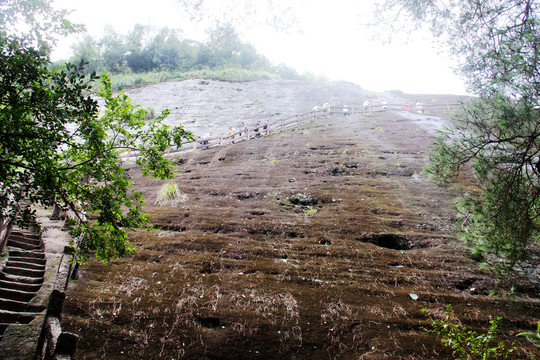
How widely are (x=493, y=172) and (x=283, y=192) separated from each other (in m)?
6.01

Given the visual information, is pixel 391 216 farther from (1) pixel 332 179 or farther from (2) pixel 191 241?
(2) pixel 191 241

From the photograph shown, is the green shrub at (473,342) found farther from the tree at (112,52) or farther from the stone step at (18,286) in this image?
the tree at (112,52)

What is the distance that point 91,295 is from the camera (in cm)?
537

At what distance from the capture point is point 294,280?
19.1 ft

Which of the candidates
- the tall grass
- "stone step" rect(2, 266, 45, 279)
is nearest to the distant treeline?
the tall grass

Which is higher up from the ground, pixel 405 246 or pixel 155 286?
pixel 405 246

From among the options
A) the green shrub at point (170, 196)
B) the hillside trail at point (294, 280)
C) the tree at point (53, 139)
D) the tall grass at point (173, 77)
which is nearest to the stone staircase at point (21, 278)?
the hillside trail at point (294, 280)

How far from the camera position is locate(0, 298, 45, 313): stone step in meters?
5.06

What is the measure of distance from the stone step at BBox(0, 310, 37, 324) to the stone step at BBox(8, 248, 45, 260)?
222 cm

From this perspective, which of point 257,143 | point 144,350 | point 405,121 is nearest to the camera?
point 144,350

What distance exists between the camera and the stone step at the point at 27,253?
6.58m

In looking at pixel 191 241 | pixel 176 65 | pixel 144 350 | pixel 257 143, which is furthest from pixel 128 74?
pixel 144 350

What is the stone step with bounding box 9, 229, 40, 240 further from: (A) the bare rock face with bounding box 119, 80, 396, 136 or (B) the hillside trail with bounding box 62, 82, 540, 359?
(A) the bare rock face with bounding box 119, 80, 396, 136

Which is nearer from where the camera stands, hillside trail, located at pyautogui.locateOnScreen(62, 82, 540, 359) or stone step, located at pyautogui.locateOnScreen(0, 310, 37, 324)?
hillside trail, located at pyautogui.locateOnScreen(62, 82, 540, 359)
